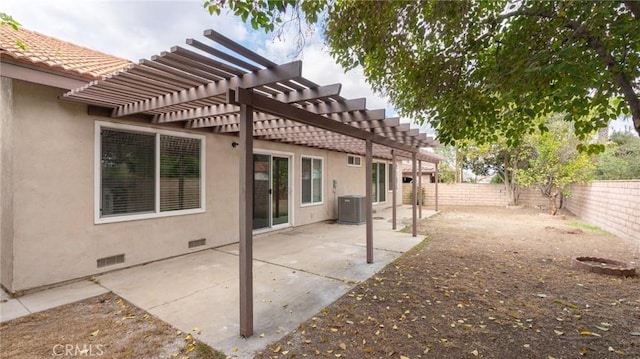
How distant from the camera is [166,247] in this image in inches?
213

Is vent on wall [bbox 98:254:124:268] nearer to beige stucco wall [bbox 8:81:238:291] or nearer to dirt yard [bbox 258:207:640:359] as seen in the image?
beige stucco wall [bbox 8:81:238:291]

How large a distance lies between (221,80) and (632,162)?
21.4 m

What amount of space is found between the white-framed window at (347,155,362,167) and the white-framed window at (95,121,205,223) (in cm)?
654

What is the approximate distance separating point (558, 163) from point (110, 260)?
533 inches

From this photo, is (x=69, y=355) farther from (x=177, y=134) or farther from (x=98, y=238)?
(x=177, y=134)

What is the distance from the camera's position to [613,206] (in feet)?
24.9

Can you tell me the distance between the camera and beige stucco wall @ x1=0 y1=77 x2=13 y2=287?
12.6 feet

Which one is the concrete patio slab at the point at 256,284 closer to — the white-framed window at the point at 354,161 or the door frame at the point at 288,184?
the door frame at the point at 288,184

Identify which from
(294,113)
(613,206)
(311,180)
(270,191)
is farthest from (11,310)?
(613,206)

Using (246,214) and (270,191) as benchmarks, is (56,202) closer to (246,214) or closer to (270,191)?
(246,214)

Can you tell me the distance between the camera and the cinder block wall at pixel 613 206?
6.41 metres

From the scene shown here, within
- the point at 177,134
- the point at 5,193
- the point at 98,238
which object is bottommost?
the point at 98,238

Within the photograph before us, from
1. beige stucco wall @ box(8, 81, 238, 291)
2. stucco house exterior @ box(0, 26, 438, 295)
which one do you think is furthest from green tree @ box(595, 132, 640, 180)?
beige stucco wall @ box(8, 81, 238, 291)

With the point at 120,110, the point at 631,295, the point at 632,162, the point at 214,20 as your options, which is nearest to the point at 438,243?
the point at 631,295
